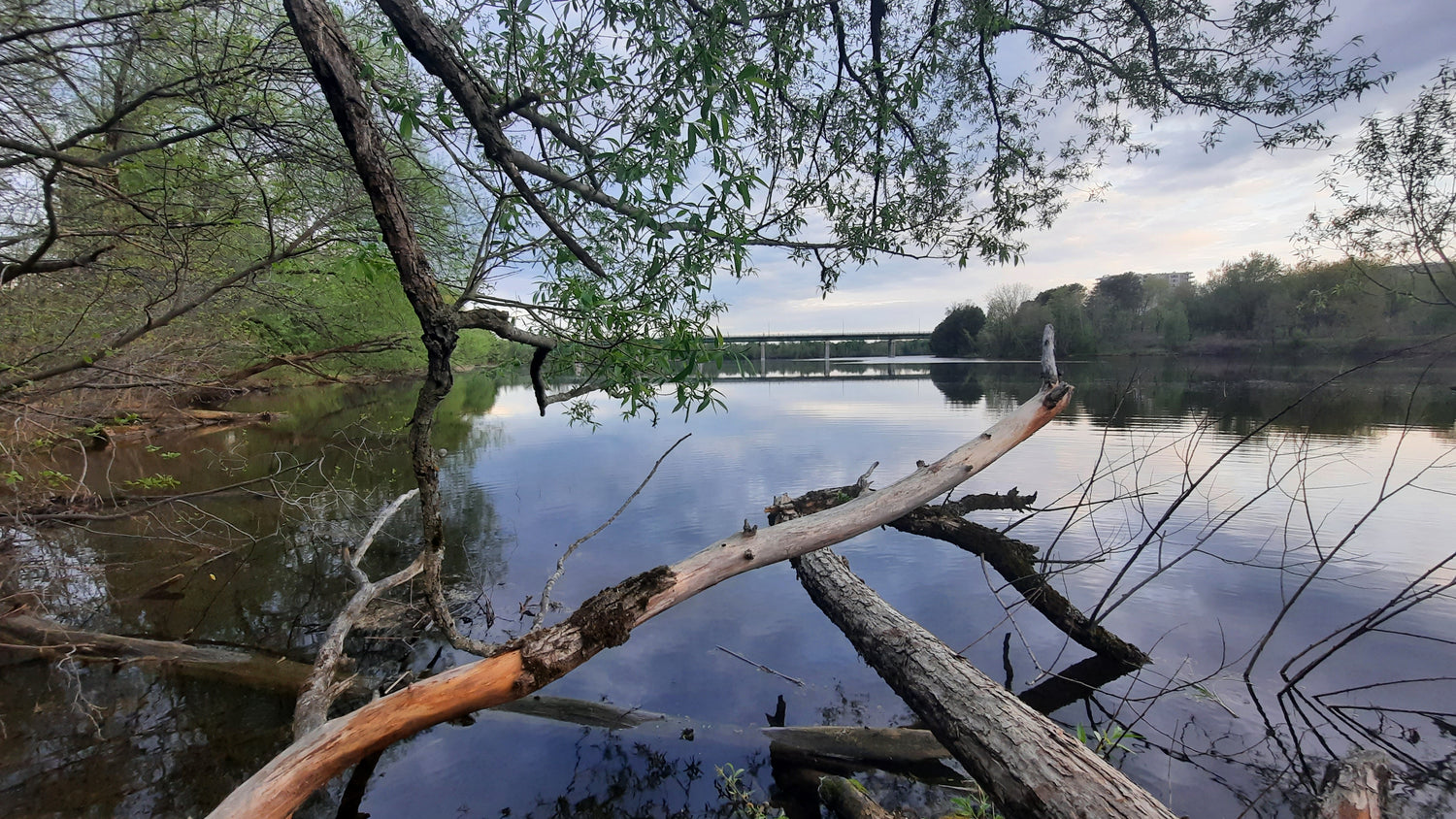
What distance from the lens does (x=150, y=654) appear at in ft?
13.6

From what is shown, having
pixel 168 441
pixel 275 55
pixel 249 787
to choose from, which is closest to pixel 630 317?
pixel 249 787

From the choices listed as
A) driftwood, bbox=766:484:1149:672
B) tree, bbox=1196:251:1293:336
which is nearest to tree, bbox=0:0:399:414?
driftwood, bbox=766:484:1149:672

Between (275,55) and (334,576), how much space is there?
5124mm

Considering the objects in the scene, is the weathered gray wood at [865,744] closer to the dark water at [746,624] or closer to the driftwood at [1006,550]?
the dark water at [746,624]

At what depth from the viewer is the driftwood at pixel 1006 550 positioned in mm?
4352

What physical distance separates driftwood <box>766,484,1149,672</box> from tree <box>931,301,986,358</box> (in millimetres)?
48057

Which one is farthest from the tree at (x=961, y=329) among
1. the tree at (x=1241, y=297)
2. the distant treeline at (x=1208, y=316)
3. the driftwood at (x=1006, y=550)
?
the driftwood at (x=1006, y=550)

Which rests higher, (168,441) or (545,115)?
(545,115)

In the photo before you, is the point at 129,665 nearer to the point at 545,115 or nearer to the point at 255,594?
the point at 255,594

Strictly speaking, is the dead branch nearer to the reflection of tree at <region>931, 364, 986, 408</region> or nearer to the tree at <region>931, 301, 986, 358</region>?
the reflection of tree at <region>931, 364, 986, 408</region>

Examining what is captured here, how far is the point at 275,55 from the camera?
3188 millimetres

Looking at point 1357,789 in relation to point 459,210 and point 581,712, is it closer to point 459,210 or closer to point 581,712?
point 581,712

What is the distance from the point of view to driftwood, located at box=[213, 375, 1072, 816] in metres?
1.81

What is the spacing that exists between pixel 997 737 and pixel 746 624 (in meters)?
2.83
